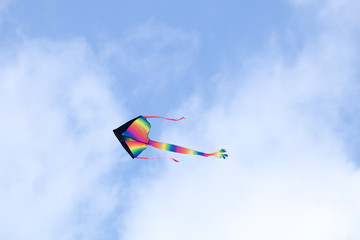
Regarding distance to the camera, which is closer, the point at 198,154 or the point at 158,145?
the point at 198,154

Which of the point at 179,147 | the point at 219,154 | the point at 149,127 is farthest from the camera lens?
the point at 149,127

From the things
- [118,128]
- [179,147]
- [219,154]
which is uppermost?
[118,128]

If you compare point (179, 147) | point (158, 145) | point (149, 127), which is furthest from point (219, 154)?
point (149, 127)

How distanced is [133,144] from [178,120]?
3.23 meters

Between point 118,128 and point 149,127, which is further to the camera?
point 149,127

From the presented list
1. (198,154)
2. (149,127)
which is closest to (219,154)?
(198,154)

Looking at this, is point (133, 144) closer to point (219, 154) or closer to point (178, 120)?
point (178, 120)

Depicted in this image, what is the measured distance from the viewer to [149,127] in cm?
1861

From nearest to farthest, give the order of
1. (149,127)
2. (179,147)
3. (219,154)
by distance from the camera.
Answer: (219,154) < (179,147) < (149,127)

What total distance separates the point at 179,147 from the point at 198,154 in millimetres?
1154

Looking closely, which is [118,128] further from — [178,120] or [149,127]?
[178,120]

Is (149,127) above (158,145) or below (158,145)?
above

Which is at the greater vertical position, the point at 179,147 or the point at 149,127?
the point at 149,127

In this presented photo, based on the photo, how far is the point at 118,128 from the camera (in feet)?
57.3
